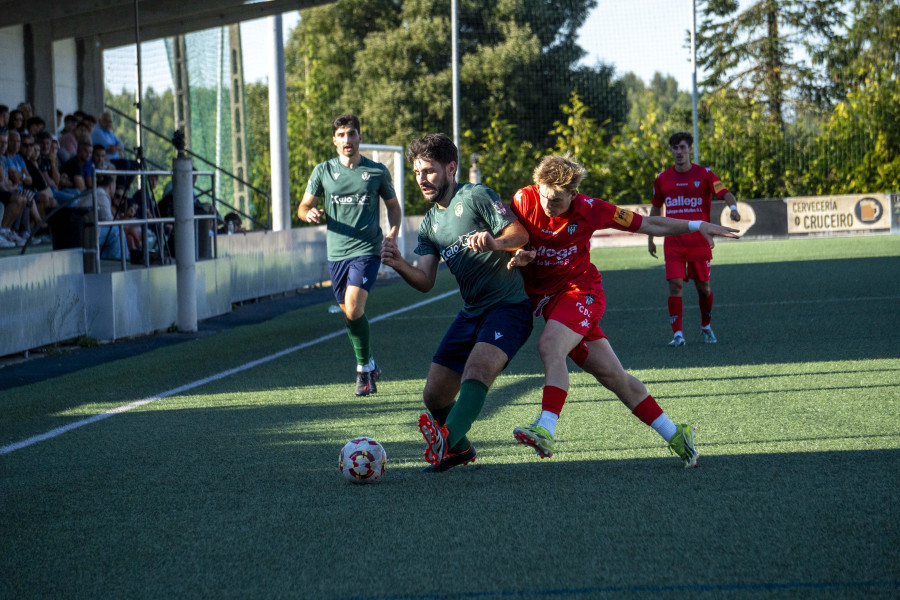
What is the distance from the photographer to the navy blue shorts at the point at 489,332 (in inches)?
218

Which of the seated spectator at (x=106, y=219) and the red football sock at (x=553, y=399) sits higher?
the seated spectator at (x=106, y=219)

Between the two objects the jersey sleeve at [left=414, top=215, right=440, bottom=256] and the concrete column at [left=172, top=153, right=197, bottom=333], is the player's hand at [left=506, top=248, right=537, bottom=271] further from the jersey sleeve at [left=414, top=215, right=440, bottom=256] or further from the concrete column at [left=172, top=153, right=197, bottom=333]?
the concrete column at [left=172, top=153, right=197, bottom=333]

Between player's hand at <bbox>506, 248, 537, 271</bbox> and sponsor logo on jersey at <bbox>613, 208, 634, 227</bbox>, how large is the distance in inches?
21.9

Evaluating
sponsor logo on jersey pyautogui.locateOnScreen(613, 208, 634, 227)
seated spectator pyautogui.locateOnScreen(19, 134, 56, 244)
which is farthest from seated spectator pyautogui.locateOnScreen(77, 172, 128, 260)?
sponsor logo on jersey pyautogui.locateOnScreen(613, 208, 634, 227)

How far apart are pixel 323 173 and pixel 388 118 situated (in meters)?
40.2

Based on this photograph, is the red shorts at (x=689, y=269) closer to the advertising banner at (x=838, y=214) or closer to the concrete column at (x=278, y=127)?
the concrete column at (x=278, y=127)

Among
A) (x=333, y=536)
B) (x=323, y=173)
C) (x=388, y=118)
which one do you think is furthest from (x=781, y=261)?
(x=388, y=118)

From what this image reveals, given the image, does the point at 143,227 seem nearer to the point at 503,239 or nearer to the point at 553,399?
the point at 503,239

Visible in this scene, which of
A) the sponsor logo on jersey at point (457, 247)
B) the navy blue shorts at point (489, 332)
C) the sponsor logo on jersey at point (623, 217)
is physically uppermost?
the sponsor logo on jersey at point (623, 217)

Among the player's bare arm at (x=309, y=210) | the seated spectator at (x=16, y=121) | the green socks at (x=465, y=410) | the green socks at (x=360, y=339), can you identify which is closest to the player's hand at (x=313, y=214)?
the player's bare arm at (x=309, y=210)

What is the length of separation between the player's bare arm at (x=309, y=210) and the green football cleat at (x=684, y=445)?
3.54m

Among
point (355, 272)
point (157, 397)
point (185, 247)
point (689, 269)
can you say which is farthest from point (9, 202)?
point (689, 269)

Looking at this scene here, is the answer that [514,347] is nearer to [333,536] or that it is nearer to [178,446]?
[333,536]

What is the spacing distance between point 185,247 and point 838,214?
945 inches
